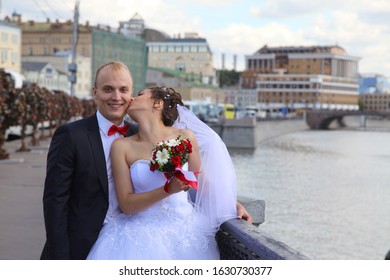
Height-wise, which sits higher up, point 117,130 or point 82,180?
point 117,130

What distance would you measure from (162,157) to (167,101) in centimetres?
33

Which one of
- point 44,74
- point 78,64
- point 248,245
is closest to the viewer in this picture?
point 248,245

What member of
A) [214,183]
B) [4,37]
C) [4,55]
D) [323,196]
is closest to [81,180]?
[214,183]

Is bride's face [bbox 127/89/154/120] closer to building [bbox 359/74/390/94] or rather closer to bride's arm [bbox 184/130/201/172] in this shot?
bride's arm [bbox 184/130/201/172]

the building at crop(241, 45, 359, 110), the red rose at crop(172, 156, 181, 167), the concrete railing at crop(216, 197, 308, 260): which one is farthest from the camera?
the building at crop(241, 45, 359, 110)

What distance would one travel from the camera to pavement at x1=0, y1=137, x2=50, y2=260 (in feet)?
19.7

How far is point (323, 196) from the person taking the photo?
2498 cm

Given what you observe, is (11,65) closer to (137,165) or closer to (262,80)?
(137,165)

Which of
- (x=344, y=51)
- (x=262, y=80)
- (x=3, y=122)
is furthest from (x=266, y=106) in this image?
(x=3, y=122)

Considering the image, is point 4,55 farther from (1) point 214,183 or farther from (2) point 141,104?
(2) point 141,104

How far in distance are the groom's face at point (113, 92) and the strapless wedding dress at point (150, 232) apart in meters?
0.22

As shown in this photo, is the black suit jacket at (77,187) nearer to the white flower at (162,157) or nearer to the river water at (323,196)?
the white flower at (162,157)

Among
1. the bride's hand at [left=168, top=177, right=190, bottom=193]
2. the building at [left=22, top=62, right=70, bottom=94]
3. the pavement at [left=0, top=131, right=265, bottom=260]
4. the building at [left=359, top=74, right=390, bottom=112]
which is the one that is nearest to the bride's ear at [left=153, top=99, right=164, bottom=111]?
the bride's hand at [left=168, top=177, right=190, bottom=193]

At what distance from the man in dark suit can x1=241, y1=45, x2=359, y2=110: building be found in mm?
119839
